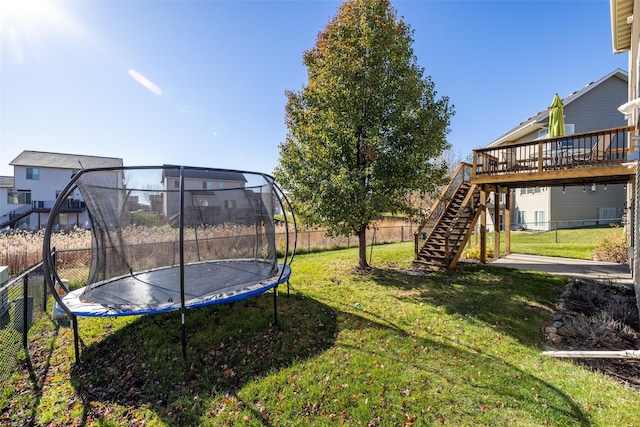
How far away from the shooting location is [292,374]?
137 inches

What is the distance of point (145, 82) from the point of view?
8148mm

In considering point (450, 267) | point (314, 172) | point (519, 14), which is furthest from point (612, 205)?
point (314, 172)

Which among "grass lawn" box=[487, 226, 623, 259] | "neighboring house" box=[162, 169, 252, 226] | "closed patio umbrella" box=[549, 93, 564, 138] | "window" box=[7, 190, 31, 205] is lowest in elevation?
"grass lawn" box=[487, 226, 623, 259]

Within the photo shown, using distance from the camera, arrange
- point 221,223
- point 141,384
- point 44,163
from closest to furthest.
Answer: point 141,384
point 221,223
point 44,163

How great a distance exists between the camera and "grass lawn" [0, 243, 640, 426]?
9.22 feet

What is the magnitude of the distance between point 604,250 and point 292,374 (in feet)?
36.5

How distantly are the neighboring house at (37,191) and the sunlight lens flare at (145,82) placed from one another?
2288 centimetres

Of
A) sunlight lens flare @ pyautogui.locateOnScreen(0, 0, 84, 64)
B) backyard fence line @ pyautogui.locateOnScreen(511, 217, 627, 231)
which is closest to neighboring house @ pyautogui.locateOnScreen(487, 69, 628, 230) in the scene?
backyard fence line @ pyautogui.locateOnScreen(511, 217, 627, 231)

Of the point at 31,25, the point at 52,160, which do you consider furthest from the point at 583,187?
the point at 52,160

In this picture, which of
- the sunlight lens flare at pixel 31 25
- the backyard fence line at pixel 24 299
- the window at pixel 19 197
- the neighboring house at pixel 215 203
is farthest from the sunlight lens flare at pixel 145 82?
the window at pixel 19 197

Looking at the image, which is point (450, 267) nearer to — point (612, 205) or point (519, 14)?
point (519, 14)

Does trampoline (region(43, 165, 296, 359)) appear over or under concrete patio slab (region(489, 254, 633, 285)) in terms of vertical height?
over

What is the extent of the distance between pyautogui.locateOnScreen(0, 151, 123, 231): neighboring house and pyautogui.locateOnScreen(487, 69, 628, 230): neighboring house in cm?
3370

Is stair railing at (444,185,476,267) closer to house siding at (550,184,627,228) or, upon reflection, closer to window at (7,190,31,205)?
house siding at (550,184,627,228)
